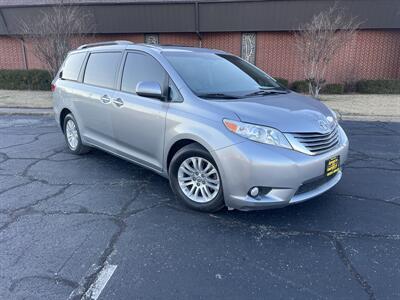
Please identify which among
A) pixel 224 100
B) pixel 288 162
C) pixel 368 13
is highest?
pixel 368 13

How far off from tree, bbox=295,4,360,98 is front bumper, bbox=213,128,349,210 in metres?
10.00

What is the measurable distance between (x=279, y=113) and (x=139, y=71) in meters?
1.87

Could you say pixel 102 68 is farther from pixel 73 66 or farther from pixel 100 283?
pixel 100 283

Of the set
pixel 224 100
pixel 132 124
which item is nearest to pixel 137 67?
pixel 132 124

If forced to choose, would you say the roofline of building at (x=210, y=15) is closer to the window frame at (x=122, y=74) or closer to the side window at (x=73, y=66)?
the side window at (x=73, y=66)

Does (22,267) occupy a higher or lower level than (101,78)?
lower

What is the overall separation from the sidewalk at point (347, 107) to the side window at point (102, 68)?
598 centimetres

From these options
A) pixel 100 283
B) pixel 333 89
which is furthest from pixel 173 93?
pixel 333 89

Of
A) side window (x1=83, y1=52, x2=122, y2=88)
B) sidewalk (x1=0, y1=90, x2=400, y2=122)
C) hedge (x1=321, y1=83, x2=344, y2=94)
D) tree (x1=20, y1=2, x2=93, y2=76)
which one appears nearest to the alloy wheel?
side window (x1=83, y1=52, x2=122, y2=88)

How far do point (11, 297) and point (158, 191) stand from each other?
204cm

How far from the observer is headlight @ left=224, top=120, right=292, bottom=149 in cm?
298

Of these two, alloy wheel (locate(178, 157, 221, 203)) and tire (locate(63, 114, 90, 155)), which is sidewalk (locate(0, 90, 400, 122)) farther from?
alloy wheel (locate(178, 157, 221, 203))

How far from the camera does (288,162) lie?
2922mm

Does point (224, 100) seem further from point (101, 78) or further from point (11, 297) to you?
point (11, 297)
